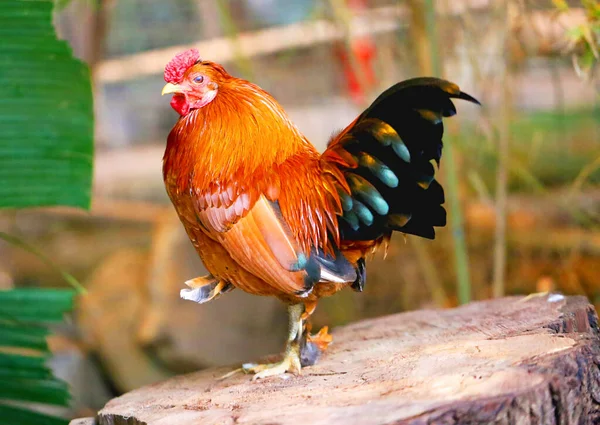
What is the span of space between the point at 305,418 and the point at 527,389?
0.39 m

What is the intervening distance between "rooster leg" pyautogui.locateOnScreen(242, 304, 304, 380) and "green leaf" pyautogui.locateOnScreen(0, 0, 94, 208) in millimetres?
658

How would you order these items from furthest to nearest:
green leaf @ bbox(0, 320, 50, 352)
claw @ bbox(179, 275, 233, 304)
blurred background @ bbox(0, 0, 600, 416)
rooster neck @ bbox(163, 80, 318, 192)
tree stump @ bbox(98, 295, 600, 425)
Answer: blurred background @ bbox(0, 0, 600, 416)
green leaf @ bbox(0, 320, 50, 352)
claw @ bbox(179, 275, 233, 304)
rooster neck @ bbox(163, 80, 318, 192)
tree stump @ bbox(98, 295, 600, 425)

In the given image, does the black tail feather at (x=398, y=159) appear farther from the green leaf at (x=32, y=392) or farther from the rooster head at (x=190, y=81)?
the green leaf at (x=32, y=392)

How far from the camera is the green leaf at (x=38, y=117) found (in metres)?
1.86

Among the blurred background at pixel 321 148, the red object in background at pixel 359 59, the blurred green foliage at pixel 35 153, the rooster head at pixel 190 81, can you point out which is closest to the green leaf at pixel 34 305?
the blurred green foliage at pixel 35 153

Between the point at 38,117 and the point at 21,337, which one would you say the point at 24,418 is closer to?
the point at 21,337

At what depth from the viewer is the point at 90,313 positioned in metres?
4.00

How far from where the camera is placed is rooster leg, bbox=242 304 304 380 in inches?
63.9

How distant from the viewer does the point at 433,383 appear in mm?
1283

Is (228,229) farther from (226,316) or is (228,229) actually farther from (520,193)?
(520,193)

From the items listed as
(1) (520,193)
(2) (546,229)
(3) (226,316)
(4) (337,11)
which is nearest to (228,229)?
(4) (337,11)

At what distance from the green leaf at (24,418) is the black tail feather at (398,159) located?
94cm

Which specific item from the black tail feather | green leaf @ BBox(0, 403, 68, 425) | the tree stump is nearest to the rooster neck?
the black tail feather

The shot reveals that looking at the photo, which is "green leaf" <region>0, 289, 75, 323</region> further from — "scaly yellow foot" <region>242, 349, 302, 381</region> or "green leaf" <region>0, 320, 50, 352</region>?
"scaly yellow foot" <region>242, 349, 302, 381</region>
